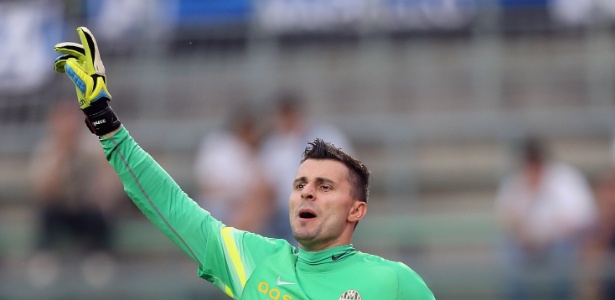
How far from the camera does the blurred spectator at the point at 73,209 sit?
35.0 ft

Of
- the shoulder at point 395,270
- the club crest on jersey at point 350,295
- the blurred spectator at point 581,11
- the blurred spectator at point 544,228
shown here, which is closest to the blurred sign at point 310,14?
the blurred spectator at point 581,11

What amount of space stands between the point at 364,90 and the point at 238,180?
2.17 meters

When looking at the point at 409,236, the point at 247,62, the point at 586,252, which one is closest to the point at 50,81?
the point at 247,62

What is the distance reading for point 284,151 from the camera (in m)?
10.2

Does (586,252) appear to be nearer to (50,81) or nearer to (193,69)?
(193,69)

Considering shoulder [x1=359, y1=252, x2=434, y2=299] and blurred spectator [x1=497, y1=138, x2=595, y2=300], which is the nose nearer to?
shoulder [x1=359, y1=252, x2=434, y2=299]

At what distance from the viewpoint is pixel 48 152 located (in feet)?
36.0

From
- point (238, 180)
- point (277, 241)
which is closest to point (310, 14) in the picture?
point (238, 180)

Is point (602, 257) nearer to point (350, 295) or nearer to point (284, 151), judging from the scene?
point (284, 151)

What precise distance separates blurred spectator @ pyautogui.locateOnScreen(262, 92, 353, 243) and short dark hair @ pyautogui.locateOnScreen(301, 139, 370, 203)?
4.27 meters

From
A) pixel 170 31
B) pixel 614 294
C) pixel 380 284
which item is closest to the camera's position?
pixel 380 284

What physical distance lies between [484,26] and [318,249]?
626 centimetres

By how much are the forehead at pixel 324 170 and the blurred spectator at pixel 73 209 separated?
17.9ft

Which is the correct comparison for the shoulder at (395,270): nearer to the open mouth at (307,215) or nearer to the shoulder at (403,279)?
the shoulder at (403,279)
